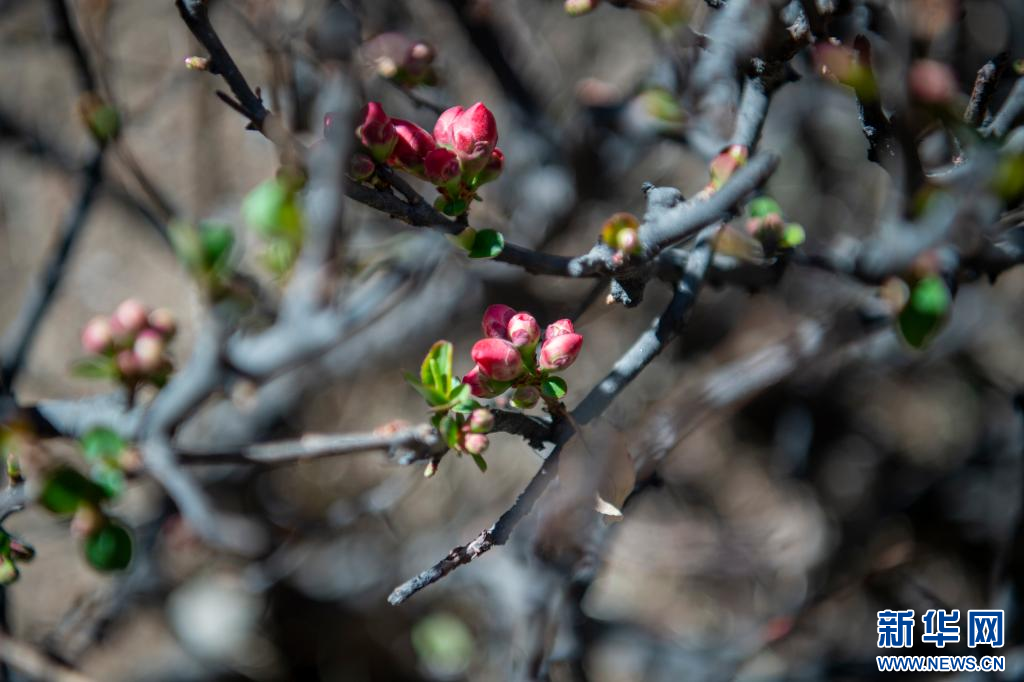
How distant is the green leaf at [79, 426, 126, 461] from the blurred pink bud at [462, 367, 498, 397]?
313mm

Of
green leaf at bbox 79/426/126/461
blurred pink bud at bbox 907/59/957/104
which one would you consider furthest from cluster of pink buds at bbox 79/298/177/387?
blurred pink bud at bbox 907/59/957/104

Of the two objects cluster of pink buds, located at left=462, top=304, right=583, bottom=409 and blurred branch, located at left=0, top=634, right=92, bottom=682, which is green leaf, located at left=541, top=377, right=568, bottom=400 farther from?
blurred branch, located at left=0, top=634, right=92, bottom=682

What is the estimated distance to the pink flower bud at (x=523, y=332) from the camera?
0.74 meters

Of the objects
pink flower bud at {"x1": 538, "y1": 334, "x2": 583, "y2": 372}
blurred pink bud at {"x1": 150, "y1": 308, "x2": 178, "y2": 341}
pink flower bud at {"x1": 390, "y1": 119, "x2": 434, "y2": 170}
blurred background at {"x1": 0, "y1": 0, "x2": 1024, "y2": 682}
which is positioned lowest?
blurred background at {"x1": 0, "y1": 0, "x2": 1024, "y2": 682}

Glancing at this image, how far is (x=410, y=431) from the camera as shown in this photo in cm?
88

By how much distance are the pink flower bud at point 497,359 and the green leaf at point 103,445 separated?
321 millimetres

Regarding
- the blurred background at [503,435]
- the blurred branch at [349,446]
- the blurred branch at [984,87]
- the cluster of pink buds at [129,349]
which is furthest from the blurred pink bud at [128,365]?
the blurred branch at [984,87]

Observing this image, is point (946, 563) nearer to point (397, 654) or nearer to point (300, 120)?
point (397, 654)

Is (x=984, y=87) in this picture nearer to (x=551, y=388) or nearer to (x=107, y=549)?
(x=551, y=388)

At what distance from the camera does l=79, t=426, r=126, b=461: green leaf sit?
2.27 ft

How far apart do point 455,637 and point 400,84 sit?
1.03 m

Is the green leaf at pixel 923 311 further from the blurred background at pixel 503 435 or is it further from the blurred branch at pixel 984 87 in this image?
the blurred background at pixel 503 435

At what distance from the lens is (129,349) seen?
0.85 m

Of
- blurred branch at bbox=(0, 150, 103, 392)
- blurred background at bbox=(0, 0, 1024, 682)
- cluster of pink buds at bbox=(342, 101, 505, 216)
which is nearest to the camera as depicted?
cluster of pink buds at bbox=(342, 101, 505, 216)
